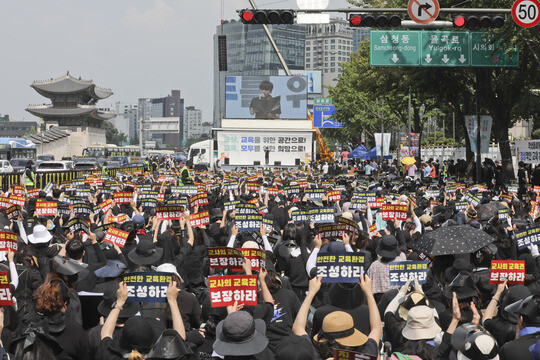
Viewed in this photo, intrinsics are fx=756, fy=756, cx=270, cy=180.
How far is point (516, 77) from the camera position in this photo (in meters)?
28.9

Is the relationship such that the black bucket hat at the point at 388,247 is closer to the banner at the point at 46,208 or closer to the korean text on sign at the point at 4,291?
the korean text on sign at the point at 4,291

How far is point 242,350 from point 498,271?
3073 millimetres

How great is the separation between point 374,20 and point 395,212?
4753mm

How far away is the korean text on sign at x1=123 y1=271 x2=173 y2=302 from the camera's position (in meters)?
6.20

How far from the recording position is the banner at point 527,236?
906cm

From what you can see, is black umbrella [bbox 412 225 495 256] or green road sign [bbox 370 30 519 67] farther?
green road sign [bbox 370 30 519 67]

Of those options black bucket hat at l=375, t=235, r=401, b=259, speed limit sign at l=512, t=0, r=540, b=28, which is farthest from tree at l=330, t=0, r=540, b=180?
black bucket hat at l=375, t=235, r=401, b=259

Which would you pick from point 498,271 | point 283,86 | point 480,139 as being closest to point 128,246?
point 498,271

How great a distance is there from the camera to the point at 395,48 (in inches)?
941

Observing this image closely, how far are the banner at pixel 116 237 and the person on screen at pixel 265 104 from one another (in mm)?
56080

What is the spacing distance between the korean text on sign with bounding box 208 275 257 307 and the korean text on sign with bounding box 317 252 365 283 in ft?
2.37

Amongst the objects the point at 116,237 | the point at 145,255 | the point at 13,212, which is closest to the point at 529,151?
the point at 13,212

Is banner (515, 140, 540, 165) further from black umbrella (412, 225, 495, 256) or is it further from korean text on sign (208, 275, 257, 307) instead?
korean text on sign (208, 275, 257, 307)

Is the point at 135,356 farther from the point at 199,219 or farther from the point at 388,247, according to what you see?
the point at 199,219
